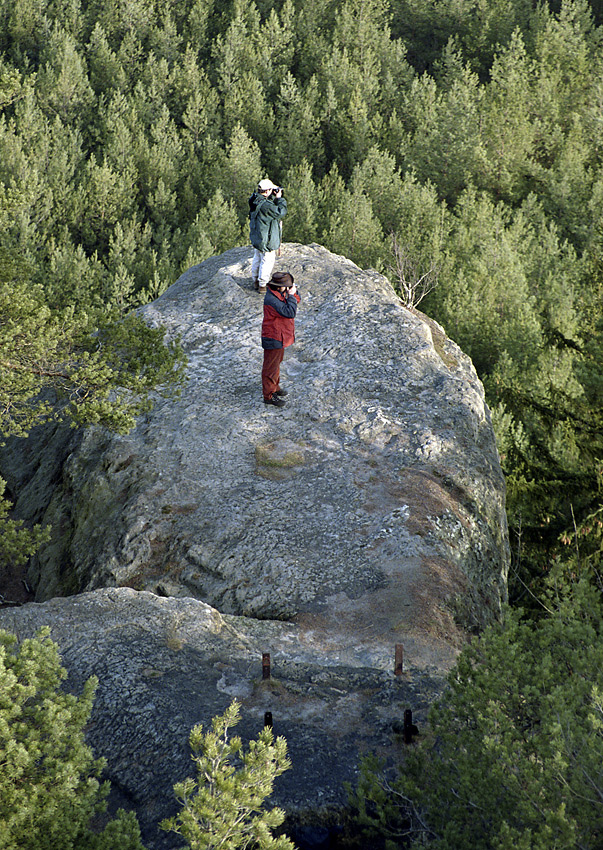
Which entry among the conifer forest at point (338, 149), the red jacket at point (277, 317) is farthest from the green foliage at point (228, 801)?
the conifer forest at point (338, 149)

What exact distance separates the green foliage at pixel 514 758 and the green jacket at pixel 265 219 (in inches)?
374

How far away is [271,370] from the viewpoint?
11.2 m

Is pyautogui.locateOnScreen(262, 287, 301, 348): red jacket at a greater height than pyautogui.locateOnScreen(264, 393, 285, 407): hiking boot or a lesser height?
greater

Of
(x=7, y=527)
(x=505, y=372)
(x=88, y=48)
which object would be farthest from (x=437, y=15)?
(x=7, y=527)

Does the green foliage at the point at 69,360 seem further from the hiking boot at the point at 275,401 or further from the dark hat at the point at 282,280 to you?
the hiking boot at the point at 275,401

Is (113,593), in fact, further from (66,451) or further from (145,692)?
(66,451)

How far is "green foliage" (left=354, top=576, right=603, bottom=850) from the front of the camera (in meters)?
3.63

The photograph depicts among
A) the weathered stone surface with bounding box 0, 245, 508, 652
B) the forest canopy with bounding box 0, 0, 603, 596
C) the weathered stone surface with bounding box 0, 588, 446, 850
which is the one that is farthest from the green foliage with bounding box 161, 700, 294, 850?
the forest canopy with bounding box 0, 0, 603, 596

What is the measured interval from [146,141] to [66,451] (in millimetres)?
32272

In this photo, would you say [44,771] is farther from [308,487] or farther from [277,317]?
[277,317]

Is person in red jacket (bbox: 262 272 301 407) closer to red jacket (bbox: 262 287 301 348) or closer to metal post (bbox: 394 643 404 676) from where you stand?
red jacket (bbox: 262 287 301 348)

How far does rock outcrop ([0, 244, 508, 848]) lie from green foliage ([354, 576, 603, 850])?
104 cm

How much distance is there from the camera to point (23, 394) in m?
7.77

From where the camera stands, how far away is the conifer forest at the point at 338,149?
2977cm
